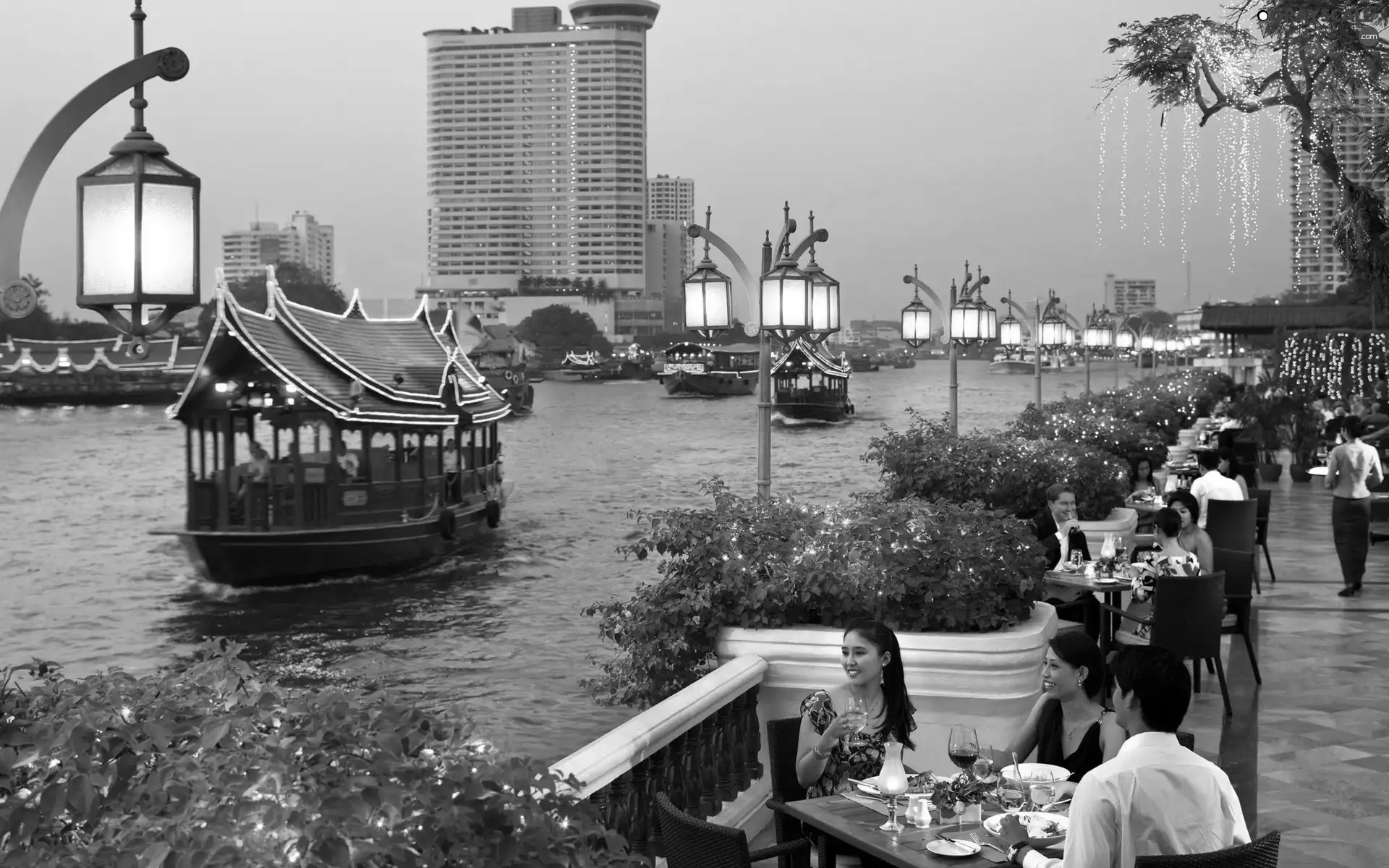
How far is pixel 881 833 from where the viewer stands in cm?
437

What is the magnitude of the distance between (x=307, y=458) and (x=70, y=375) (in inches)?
4567

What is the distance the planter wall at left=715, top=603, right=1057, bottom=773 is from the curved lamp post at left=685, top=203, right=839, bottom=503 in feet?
10.1

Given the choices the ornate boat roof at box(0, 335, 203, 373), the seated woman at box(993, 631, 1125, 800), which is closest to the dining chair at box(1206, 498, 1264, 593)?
the seated woman at box(993, 631, 1125, 800)

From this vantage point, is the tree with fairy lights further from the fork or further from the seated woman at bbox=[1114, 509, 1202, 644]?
the fork

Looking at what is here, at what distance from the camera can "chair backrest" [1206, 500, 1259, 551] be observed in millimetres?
11219

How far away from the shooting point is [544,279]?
15875cm

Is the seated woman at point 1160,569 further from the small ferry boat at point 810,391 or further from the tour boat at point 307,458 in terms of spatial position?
the small ferry boat at point 810,391

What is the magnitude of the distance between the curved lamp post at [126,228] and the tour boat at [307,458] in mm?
22607

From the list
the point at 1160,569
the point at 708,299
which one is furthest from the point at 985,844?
the point at 708,299

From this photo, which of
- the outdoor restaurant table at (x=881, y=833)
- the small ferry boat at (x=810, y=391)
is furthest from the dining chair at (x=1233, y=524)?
the small ferry boat at (x=810, y=391)

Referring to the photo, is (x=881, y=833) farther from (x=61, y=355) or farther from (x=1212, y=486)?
(x=61, y=355)

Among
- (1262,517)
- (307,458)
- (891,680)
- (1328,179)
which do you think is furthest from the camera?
(307,458)

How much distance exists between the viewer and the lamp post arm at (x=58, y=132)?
4.90m

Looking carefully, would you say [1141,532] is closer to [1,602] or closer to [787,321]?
[787,321]
